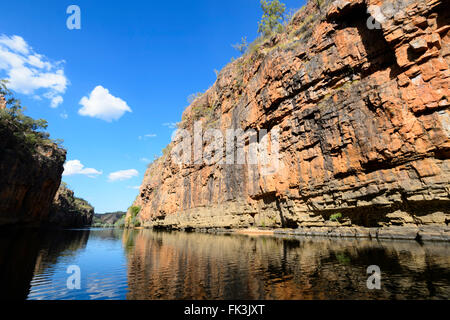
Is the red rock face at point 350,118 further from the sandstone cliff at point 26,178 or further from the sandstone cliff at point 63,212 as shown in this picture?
the sandstone cliff at point 63,212

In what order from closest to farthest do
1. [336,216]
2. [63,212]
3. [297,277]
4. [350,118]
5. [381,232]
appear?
[297,277]
[381,232]
[350,118]
[336,216]
[63,212]

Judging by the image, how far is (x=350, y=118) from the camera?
81.3 feet

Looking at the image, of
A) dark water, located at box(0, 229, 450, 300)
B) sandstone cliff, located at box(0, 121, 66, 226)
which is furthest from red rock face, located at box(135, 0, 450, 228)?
sandstone cliff, located at box(0, 121, 66, 226)

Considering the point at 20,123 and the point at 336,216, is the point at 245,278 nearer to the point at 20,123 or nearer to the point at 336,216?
the point at 336,216

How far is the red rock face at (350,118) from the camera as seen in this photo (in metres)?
19.5

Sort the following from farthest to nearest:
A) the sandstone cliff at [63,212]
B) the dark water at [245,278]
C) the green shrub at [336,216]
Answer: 1. the sandstone cliff at [63,212]
2. the green shrub at [336,216]
3. the dark water at [245,278]

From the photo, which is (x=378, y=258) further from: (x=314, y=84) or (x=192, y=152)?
(x=192, y=152)

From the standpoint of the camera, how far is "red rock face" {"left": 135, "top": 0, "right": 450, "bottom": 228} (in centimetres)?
1947

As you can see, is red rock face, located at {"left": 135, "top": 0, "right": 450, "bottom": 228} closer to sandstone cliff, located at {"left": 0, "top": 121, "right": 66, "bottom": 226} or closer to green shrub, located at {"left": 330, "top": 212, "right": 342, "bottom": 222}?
green shrub, located at {"left": 330, "top": 212, "right": 342, "bottom": 222}

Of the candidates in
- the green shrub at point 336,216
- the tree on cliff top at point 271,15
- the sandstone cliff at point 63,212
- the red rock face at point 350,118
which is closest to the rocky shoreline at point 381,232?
the red rock face at point 350,118

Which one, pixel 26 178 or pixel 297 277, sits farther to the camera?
pixel 26 178

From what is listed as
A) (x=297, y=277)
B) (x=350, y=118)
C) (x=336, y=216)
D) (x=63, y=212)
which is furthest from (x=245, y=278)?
(x=63, y=212)

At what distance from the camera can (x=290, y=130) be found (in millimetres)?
32250
